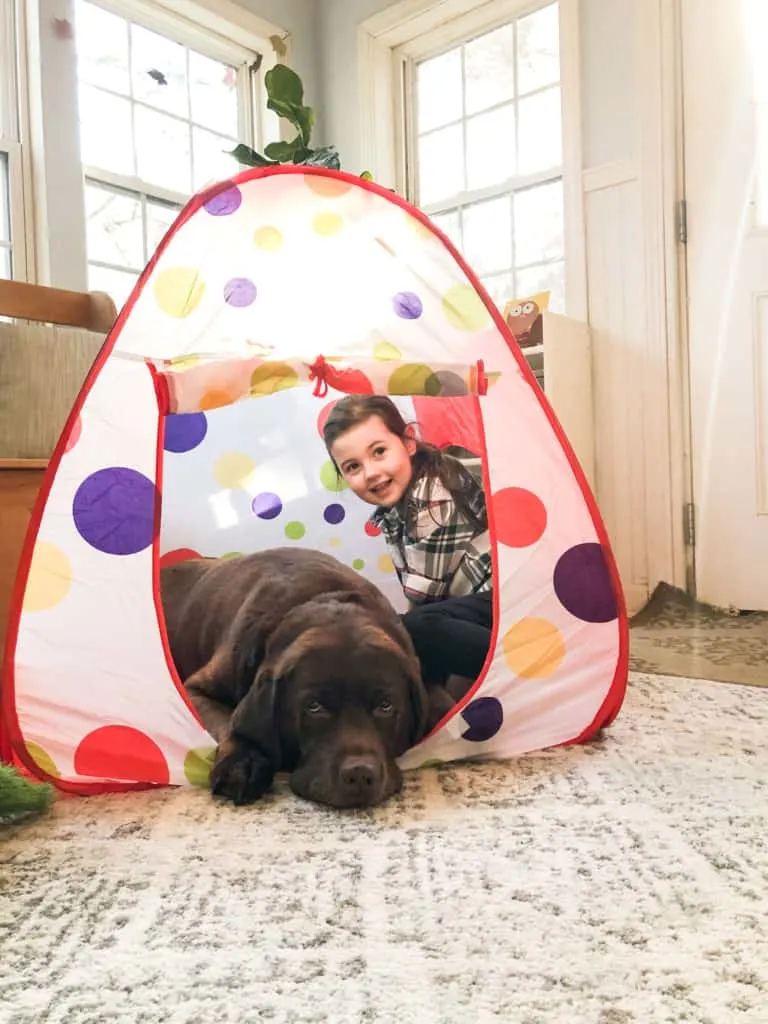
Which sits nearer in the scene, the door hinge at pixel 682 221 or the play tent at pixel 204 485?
the play tent at pixel 204 485

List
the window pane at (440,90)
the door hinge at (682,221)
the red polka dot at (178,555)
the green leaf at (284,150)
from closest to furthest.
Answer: the red polka dot at (178,555) < the green leaf at (284,150) < the door hinge at (682,221) < the window pane at (440,90)

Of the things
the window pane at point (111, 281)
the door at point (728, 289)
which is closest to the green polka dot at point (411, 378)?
the door at point (728, 289)

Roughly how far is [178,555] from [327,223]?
582 millimetres

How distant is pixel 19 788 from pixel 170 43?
2672mm

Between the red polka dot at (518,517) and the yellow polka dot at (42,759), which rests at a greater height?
the red polka dot at (518,517)

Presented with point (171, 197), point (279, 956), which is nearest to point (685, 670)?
point (279, 956)

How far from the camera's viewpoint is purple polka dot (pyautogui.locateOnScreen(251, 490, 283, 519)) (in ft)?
4.86

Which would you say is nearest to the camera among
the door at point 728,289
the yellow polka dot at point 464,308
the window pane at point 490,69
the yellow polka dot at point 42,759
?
the yellow polka dot at point 42,759

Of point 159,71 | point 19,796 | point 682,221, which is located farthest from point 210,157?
point 19,796

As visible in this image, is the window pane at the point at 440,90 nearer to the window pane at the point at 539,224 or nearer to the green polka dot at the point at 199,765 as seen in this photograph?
the window pane at the point at 539,224

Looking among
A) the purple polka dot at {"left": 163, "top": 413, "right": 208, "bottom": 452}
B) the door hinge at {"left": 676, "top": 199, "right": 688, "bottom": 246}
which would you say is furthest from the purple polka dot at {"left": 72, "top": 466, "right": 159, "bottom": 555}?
the door hinge at {"left": 676, "top": 199, "right": 688, "bottom": 246}

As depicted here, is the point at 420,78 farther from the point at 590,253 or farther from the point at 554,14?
the point at 590,253

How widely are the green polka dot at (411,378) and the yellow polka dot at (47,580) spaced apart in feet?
1.63

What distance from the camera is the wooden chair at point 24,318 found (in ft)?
4.75
